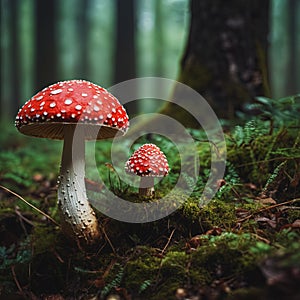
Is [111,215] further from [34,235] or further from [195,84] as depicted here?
[195,84]

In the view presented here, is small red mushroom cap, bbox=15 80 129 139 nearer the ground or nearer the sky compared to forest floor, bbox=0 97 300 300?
nearer the sky

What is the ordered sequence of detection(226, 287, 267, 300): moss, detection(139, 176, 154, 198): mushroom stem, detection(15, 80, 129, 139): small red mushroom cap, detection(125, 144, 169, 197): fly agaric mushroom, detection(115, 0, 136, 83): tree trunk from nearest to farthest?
1. detection(226, 287, 267, 300): moss
2. detection(15, 80, 129, 139): small red mushroom cap
3. detection(125, 144, 169, 197): fly agaric mushroom
4. detection(139, 176, 154, 198): mushroom stem
5. detection(115, 0, 136, 83): tree trunk

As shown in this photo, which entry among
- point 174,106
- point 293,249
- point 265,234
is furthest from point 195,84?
point 293,249

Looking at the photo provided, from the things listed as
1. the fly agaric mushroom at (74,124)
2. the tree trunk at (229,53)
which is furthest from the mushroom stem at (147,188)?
the tree trunk at (229,53)

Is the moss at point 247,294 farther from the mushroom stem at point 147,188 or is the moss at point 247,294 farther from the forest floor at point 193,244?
the mushroom stem at point 147,188

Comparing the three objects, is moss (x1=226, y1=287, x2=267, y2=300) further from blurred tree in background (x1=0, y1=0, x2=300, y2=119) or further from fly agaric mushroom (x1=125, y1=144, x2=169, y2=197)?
blurred tree in background (x1=0, y1=0, x2=300, y2=119)

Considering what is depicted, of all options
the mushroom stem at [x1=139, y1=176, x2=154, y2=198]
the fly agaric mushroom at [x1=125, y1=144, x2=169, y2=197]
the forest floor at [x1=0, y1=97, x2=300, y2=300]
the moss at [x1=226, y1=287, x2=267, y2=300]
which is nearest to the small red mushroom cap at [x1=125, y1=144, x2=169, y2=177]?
the fly agaric mushroom at [x1=125, y1=144, x2=169, y2=197]

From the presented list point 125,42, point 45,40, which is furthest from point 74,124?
point 125,42
